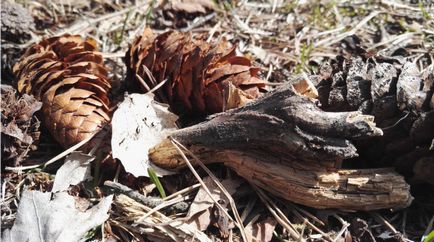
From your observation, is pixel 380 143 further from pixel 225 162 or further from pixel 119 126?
pixel 119 126

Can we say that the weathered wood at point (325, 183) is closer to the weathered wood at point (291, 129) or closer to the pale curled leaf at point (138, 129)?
the weathered wood at point (291, 129)

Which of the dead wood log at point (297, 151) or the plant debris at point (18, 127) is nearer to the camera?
the dead wood log at point (297, 151)

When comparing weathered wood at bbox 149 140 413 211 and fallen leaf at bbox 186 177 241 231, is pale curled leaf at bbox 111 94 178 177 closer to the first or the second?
fallen leaf at bbox 186 177 241 231

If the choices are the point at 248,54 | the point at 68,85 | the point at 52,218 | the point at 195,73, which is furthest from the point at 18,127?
the point at 248,54

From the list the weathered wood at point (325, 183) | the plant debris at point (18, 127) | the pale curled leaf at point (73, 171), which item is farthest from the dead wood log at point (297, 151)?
the plant debris at point (18, 127)

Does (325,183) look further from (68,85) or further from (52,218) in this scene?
(68,85)
